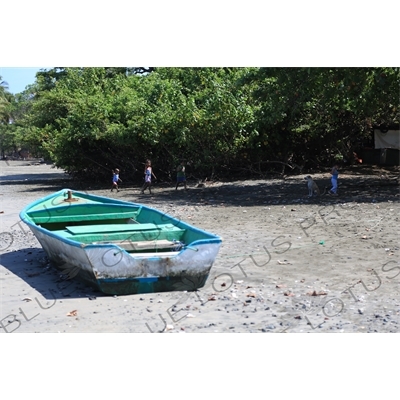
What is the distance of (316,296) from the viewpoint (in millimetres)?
7457

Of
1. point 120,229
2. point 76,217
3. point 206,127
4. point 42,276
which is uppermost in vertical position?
point 206,127

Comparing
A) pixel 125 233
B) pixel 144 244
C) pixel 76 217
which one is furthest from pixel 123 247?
pixel 76 217

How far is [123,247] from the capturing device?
8453 millimetres

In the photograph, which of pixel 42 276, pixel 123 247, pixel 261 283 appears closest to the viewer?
pixel 261 283

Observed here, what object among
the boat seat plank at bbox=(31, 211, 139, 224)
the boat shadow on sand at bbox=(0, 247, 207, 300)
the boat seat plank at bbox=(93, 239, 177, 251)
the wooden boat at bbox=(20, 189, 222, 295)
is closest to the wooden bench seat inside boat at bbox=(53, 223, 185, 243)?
the wooden boat at bbox=(20, 189, 222, 295)

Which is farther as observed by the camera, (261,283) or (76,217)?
(76,217)

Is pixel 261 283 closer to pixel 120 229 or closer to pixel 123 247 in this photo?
pixel 123 247

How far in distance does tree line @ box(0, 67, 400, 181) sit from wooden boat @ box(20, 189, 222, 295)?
8.66m

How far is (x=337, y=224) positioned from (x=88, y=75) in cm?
2041

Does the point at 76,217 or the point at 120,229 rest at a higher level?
the point at 120,229

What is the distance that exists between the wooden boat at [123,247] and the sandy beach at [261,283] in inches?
7.6

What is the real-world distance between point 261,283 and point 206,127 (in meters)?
14.4

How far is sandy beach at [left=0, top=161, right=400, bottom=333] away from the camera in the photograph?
6469 millimetres

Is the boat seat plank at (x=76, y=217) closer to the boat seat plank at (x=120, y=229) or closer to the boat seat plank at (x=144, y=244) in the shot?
the boat seat plank at (x=120, y=229)
